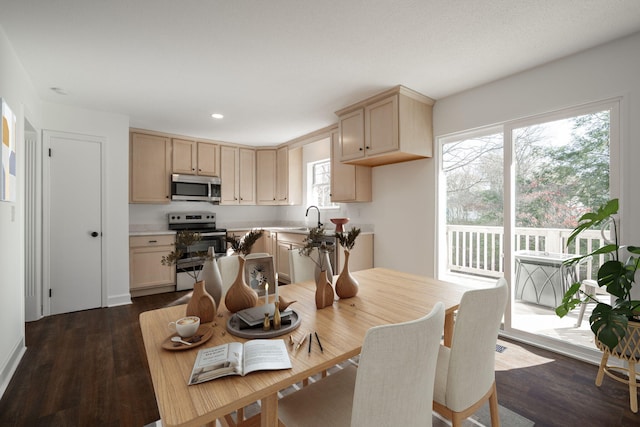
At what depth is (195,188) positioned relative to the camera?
4.79 meters

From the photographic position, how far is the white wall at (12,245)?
209cm

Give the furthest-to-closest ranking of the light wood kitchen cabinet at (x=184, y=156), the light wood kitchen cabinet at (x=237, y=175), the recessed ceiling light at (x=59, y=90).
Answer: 1. the light wood kitchen cabinet at (x=237, y=175)
2. the light wood kitchen cabinet at (x=184, y=156)
3. the recessed ceiling light at (x=59, y=90)

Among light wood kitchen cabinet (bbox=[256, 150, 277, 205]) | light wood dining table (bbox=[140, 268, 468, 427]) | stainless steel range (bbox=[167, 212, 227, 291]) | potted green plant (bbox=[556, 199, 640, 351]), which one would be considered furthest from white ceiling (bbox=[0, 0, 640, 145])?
light wood kitchen cabinet (bbox=[256, 150, 277, 205])

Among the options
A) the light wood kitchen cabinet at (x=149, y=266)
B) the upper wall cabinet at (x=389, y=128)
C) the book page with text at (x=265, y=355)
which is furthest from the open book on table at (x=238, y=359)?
the light wood kitchen cabinet at (x=149, y=266)

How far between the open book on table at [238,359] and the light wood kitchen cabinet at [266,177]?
181 inches

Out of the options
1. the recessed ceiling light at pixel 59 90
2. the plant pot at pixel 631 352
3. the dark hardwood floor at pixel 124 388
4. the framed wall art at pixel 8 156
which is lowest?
the dark hardwood floor at pixel 124 388

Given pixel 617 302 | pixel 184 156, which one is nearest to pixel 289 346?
pixel 617 302

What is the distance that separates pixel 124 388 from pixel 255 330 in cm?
151

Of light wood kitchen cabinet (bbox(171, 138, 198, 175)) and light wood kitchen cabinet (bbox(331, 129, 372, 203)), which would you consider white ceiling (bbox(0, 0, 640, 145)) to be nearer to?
light wood kitchen cabinet (bbox(331, 129, 372, 203))

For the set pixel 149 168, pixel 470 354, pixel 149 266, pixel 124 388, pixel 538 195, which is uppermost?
pixel 149 168

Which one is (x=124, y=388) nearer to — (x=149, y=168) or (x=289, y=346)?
(x=289, y=346)

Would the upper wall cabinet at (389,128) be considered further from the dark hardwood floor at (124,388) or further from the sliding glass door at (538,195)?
the dark hardwood floor at (124,388)

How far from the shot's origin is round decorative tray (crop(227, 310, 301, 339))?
3.95 ft

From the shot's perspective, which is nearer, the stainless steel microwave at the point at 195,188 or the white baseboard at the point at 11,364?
the white baseboard at the point at 11,364
